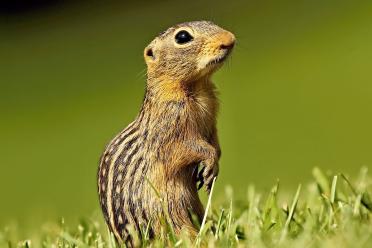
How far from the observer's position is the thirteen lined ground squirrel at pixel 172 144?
4.71 m

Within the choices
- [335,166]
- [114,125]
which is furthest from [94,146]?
[335,166]

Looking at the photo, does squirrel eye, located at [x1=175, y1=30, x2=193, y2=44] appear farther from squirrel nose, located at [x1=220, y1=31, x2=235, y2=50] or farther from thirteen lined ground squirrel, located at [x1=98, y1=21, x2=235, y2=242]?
squirrel nose, located at [x1=220, y1=31, x2=235, y2=50]

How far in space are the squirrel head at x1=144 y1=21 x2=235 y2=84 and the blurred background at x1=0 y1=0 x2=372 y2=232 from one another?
199mm

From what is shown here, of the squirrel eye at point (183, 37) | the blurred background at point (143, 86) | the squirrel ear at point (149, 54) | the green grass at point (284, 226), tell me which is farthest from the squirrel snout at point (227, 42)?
the green grass at point (284, 226)

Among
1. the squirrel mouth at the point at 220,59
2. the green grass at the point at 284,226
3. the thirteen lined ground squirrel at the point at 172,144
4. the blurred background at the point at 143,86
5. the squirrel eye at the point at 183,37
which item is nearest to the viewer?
the green grass at the point at 284,226

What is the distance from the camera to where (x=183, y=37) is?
507 cm

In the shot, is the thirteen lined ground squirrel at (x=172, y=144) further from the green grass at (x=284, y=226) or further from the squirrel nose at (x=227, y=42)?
the green grass at (x=284, y=226)

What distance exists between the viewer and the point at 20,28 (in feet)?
73.9

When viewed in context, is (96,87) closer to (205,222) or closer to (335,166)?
(335,166)

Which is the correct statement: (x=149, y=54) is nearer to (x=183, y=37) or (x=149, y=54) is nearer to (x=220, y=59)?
(x=183, y=37)

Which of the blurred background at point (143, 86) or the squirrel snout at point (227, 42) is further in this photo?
the blurred background at point (143, 86)

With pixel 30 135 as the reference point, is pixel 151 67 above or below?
above

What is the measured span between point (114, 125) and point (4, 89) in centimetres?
556

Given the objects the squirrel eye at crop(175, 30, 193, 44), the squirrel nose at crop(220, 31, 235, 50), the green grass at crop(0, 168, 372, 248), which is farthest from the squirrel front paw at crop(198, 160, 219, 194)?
the squirrel eye at crop(175, 30, 193, 44)
